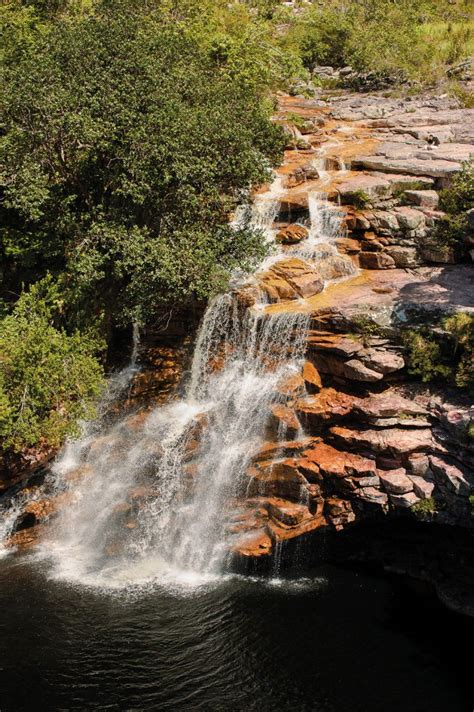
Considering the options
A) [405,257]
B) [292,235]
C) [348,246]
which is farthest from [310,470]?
[292,235]

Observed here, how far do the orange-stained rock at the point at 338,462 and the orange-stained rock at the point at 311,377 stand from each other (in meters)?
1.82

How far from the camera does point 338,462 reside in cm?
1700

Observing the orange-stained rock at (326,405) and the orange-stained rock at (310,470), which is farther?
the orange-stained rock at (326,405)

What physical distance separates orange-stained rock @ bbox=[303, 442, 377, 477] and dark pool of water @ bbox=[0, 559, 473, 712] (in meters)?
3.00

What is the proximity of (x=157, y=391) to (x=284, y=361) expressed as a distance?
15.5 ft

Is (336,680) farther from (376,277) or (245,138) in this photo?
(245,138)

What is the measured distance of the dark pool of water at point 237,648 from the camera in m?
13.3

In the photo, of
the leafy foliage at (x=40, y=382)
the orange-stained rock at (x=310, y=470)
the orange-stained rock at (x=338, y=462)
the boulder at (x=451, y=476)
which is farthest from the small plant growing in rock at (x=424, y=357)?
the leafy foliage at (x=40, y=382)

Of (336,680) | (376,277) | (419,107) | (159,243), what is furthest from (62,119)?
(419,107)

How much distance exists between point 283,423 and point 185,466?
10.6 feet

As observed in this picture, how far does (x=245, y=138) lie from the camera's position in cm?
2122

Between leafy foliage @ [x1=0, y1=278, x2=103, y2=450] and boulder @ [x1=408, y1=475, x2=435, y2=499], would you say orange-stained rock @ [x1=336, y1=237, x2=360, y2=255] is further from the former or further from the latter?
leafy foliage @ [x1=0, y1=278, x2=103, y2=450]

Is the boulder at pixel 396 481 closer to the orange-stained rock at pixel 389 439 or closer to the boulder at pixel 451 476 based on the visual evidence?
the orange-stained rock at pixel 389 439

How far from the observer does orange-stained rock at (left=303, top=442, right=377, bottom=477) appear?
16797 millimetres
